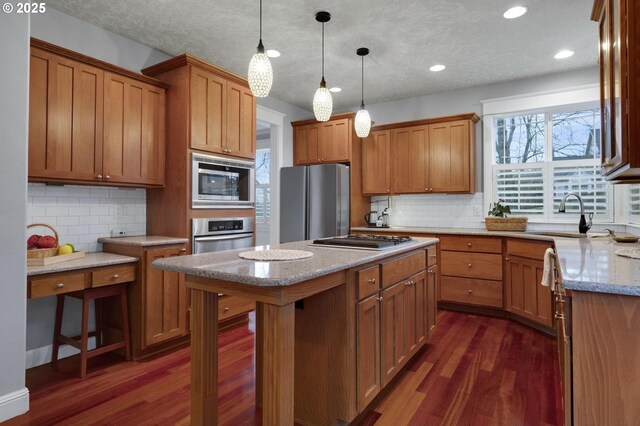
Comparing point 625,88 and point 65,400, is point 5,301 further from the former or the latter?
point 625,88

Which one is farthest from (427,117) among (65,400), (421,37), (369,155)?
(65,400)

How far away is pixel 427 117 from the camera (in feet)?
16.3

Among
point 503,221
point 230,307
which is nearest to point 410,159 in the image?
point 503,221

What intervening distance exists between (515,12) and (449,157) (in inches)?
74.7

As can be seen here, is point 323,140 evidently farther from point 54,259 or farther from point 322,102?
point 54,259

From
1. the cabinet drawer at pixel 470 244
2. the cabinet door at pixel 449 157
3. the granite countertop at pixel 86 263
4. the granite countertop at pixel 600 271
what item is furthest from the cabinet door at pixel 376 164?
the granite countertop at pixel 86 263

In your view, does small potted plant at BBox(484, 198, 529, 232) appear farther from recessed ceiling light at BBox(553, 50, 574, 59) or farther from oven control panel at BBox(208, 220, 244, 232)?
oven control panel at BBox(208, 220, 244, 232)

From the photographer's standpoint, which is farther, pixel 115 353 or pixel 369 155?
pixel 369 155

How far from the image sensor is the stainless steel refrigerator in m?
4.61

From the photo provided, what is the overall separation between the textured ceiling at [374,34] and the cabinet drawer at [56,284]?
6.73ft

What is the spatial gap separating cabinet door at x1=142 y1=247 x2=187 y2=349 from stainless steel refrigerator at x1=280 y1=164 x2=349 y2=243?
193 centimetres

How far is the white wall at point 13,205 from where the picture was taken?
2.01 metres

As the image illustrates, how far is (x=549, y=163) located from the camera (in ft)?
Answer: 14.2

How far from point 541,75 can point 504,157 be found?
101 centimetres
